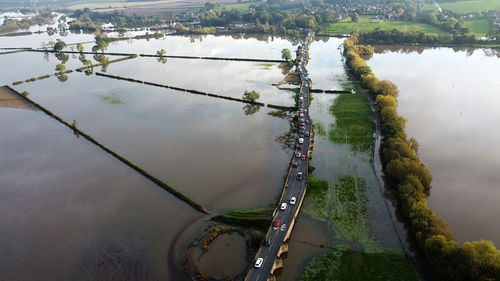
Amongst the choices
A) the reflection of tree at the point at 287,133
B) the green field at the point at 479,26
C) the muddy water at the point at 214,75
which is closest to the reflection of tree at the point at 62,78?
the muddy water at the point at 214,75

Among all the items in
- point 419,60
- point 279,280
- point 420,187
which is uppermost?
point 419,60

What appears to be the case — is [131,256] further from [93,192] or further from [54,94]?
[54,94]

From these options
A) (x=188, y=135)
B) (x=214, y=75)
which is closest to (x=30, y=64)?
(x=214, y=75)

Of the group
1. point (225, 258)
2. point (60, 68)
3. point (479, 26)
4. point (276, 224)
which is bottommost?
point (225, 258)

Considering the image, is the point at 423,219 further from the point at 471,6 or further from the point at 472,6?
the point at 471,6

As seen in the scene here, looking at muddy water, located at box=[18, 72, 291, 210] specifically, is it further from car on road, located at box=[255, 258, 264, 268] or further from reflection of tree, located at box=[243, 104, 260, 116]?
car on road, located at box=[255, 258, 264, 268]

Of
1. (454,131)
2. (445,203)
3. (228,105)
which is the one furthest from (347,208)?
(228,105)

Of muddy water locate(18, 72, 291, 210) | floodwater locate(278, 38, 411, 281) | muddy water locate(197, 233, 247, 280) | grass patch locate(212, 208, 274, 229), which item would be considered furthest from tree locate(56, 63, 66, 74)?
muddy water locate(197, 233, 247, 280)
